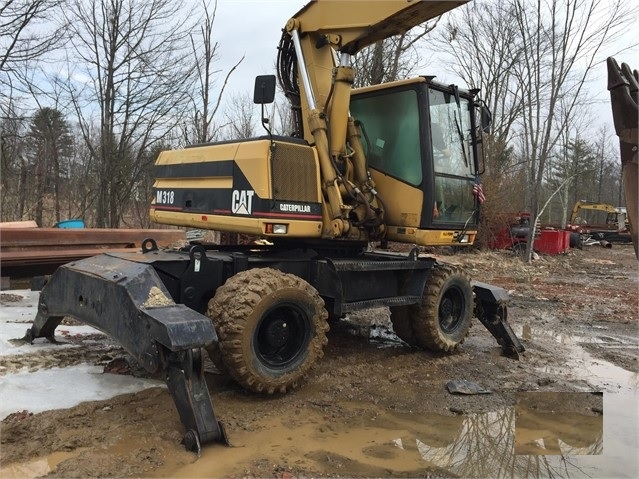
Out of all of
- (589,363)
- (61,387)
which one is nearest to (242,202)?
(61,387)

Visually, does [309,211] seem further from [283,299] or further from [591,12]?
[591,12]

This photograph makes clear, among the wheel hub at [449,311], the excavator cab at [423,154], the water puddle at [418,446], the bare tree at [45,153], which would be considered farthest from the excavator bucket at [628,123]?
the bare tree at [45,153]

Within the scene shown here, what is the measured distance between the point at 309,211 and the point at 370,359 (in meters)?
1.86

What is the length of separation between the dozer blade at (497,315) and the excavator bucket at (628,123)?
3407 millimetres

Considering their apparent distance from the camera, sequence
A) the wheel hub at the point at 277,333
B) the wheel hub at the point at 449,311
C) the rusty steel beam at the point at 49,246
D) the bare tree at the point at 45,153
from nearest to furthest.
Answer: the wheel hub at the point at 277,333 < the wheel hub at the point at 449,311 < the rusty steel beam at the point at 49,246 < the bare tree at the point at 45,153

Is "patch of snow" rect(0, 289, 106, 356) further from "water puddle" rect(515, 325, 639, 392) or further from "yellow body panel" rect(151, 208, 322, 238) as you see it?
"water puddle" rect(515, 325, 639, 392)

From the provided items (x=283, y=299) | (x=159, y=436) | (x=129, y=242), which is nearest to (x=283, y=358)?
(x=283, y=299)

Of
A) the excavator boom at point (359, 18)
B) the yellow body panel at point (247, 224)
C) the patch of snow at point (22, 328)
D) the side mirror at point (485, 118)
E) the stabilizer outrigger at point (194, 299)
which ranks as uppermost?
the excavator boom at point (359, 18)

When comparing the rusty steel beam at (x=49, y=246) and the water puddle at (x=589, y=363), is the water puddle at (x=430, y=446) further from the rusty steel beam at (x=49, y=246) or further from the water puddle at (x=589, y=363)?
the rusty steel beam at (x=49, y=246)

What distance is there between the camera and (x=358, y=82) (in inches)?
653

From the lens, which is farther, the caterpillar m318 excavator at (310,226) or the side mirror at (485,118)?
the side mirror at (485,118)

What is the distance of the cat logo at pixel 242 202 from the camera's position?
4859 mm

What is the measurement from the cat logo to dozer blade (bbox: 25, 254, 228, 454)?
3.54 ft

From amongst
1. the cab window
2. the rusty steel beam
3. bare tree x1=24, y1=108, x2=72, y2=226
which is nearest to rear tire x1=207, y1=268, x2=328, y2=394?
the cab window
